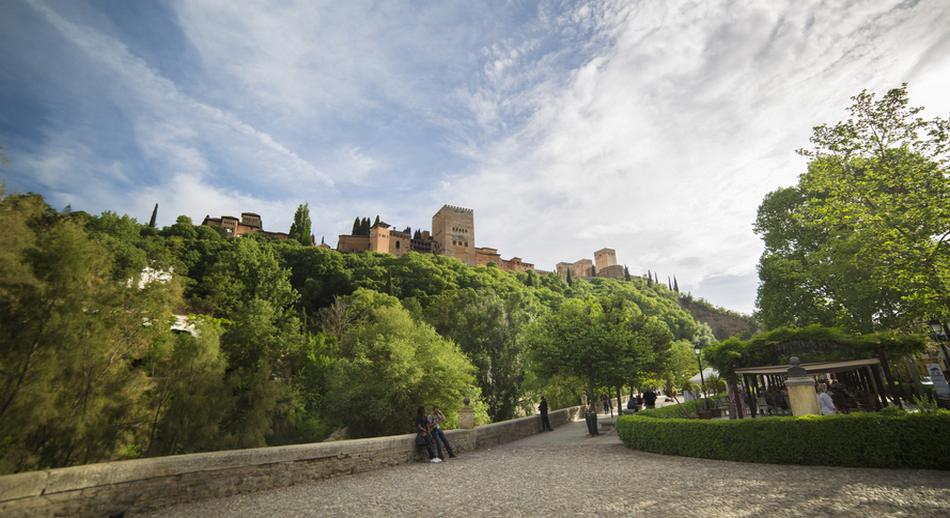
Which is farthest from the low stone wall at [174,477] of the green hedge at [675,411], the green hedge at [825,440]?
the green hedge at [675,411]

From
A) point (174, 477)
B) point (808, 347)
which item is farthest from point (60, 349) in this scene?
point (808, 347)

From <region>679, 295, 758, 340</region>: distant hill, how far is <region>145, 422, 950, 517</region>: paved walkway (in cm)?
11175

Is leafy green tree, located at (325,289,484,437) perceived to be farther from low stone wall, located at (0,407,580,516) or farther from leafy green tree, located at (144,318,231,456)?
low stone wall, located at (0,407,580,516)

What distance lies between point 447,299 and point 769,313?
26.3m

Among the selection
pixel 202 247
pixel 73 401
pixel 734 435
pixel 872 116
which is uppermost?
pixel 202 247

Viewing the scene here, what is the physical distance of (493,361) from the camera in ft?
90.4

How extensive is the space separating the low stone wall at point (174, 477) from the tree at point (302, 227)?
61.6 m

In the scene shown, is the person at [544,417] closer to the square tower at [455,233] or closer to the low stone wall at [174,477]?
the low stone wall at [174,477]

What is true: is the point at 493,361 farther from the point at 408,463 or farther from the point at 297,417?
the point at 408,463

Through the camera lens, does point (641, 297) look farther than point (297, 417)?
Yes

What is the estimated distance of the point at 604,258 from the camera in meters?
127

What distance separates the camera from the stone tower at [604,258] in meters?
126

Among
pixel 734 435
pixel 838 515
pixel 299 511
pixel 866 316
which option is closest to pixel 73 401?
pixel 299 511

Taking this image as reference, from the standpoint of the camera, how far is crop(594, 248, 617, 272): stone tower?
412 ft
